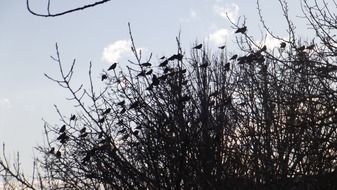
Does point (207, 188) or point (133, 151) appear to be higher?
point (133, 151)

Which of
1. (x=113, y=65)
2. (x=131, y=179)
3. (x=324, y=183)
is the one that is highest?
(x=113, y=65)

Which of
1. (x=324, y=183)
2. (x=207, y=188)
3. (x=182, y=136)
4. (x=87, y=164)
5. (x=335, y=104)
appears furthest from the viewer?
(x=87, y=164)

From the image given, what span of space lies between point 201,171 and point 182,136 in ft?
2.03

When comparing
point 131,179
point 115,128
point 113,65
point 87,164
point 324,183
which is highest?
point 113,65

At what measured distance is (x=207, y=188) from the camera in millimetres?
7117

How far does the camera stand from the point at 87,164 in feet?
28.0

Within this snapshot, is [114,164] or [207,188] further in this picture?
[114,164]

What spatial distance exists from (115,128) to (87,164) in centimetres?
77

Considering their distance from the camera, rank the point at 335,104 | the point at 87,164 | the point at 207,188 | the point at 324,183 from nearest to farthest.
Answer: the point at 335,104, the point at 324,183, the point at 207,188, the point at 87,164

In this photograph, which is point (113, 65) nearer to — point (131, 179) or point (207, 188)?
point (131, 179)

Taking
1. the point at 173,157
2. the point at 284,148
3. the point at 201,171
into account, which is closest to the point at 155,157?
the point at 173,157

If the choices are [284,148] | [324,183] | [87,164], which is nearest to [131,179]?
[87,164]

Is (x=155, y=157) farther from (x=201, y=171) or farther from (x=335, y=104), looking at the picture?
(x=335, y=104)

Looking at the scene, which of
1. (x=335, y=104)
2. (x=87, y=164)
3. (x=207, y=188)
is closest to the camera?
(x=335, y=104)
